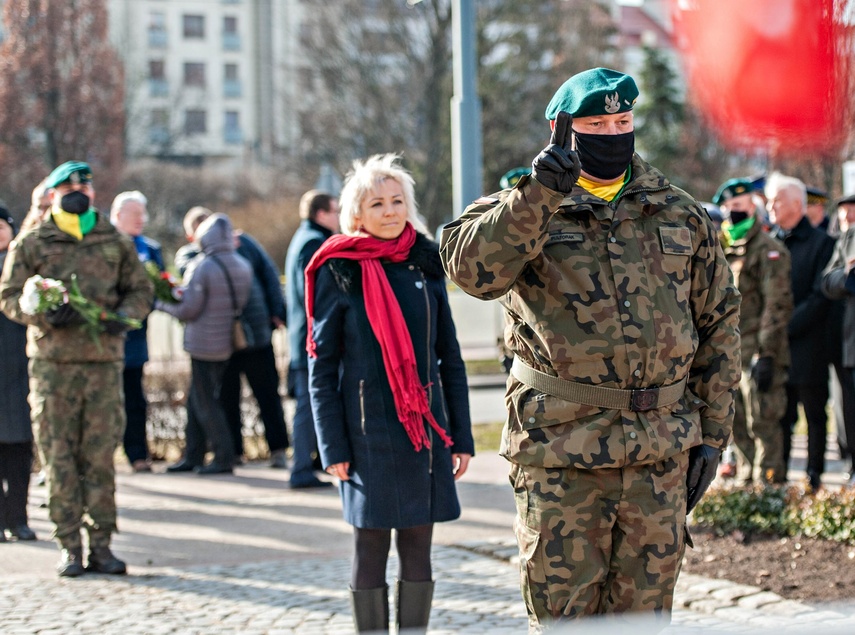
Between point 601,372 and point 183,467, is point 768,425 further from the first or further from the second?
point 601,372

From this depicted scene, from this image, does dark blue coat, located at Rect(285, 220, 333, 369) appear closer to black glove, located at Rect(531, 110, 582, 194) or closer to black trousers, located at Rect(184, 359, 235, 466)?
black trousers, located at Rect(184, 359, 235, 466)

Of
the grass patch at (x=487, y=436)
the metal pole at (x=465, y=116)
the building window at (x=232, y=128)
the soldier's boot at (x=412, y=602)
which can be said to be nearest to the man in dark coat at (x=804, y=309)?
the grass patch at (x=487, y=436)

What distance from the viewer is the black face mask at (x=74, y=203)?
22.2 feet

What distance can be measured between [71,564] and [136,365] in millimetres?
3621

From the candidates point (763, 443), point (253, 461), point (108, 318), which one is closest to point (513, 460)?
point (108, 318)

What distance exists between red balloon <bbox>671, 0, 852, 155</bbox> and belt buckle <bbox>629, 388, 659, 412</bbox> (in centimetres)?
86

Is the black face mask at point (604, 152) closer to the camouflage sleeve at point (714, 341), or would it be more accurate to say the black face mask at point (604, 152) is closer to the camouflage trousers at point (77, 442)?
the camouflage sleeve at point (714, 341)

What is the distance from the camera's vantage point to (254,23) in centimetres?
7669

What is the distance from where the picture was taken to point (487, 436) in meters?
11.8

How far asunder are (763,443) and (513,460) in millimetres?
5133

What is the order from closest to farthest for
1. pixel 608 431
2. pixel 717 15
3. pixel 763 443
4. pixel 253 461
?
pixel 717 15 < pixel 608 431 < pixel 763 443 < pixel 253 461

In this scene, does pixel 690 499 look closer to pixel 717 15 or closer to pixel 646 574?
pixel 646 574

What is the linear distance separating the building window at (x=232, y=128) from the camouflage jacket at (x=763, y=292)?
219 ft

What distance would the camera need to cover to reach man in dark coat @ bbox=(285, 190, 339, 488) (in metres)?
8.81
